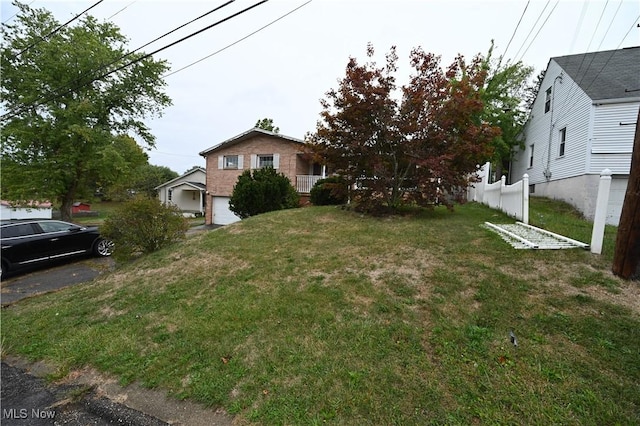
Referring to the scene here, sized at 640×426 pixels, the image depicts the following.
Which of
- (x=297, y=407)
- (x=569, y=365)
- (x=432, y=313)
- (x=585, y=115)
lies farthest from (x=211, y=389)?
(x=585, y=115)

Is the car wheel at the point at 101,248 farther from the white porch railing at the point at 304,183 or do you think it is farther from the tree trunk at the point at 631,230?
the tree trunk at the point at 631,230

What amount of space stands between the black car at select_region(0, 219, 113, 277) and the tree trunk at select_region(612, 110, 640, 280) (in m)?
9.81

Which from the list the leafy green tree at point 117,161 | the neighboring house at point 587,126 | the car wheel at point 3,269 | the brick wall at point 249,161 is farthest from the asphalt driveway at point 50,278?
the neighboring house at point 587,126

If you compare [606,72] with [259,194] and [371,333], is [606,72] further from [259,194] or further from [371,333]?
[371,333]

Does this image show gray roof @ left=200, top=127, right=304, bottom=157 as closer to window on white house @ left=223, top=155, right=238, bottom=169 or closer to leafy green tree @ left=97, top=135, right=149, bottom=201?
window on white house @ left=223, top=155, right=238, bottom=169

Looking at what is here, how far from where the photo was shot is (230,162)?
17516 mm

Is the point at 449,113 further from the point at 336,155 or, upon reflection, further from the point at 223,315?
the point at 223,315

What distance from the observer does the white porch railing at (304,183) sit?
15758 mm

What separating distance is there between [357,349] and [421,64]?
7.81 meters

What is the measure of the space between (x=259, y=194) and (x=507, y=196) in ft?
28.2

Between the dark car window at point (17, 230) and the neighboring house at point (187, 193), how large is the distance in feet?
59.1

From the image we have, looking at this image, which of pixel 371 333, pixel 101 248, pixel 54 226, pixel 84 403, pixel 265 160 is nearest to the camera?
pixel 84 403

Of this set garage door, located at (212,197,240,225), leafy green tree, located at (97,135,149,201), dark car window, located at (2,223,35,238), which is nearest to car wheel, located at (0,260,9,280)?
dark car window, located at (2,223,35,238)

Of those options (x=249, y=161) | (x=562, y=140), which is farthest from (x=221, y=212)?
(x=562, y=140)
